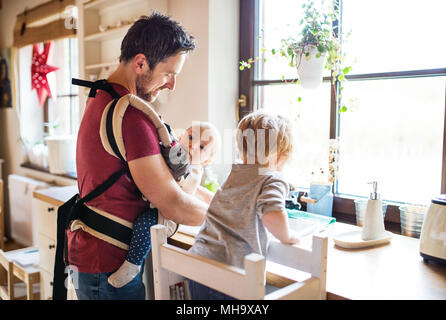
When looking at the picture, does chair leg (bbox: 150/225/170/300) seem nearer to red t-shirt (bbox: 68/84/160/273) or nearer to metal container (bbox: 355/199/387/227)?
red t-shirt (bbox: 68/84/160/273)

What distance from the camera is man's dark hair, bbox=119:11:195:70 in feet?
4.09

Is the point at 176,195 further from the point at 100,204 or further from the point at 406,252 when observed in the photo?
the point at 406,252

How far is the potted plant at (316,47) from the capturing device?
66.0 inches

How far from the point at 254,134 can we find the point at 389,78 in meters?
0.81

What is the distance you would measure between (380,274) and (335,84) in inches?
38.8

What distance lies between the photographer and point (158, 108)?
7.88 ft

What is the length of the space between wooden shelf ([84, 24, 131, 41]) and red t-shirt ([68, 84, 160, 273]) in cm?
132

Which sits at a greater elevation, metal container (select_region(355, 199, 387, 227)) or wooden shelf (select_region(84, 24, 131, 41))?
wooden shelf (select_region(84, 24, 131, 41))

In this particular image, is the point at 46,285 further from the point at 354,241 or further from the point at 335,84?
the point at 335,84

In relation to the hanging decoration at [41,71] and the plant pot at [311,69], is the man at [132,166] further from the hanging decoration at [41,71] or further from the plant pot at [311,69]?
the hanging decoration at [41,71]

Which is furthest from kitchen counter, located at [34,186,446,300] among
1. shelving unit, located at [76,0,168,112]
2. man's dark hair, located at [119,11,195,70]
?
shelving unit, located at [76,0,168,112]

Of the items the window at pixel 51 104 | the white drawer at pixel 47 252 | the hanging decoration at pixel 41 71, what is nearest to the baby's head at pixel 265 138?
the white drawer at pixel 47 252

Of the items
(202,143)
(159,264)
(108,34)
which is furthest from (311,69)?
(108,34)

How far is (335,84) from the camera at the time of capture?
72.8 inches
